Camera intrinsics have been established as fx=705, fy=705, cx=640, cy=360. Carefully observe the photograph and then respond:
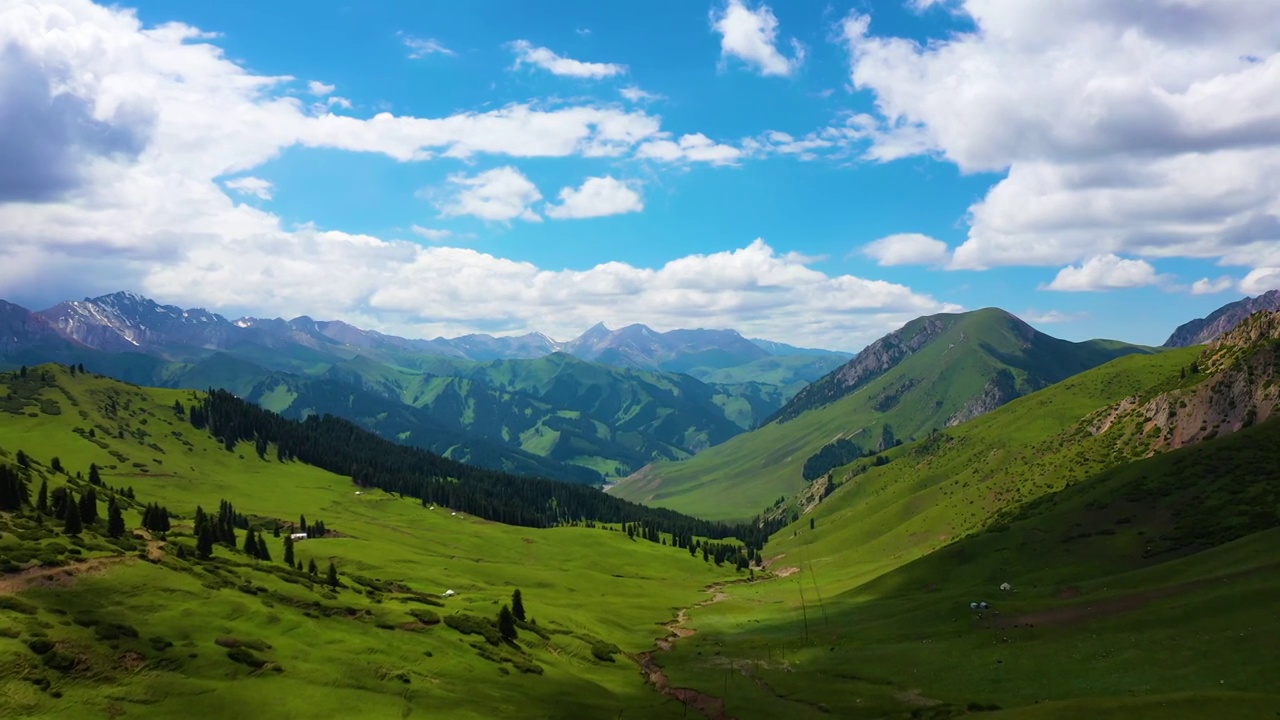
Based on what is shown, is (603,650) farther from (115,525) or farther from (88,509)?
(88,509)

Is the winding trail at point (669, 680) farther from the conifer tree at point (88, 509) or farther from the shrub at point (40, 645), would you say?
the conifer tree at point (88, 509)

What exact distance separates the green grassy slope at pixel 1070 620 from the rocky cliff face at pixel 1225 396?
16230 mm

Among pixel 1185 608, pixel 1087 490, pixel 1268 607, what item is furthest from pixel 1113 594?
pixel 1087 490

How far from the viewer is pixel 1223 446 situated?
118875 millimetres

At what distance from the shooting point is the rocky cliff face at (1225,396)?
5231 inches

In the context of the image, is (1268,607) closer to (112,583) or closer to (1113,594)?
(1113,594)

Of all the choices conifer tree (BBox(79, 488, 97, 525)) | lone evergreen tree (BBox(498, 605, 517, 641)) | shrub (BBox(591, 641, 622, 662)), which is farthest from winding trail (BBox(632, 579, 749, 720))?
conifer tree (BBox(79, 488, 97, 525))

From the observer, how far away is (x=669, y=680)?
276 ft

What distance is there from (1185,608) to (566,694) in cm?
6087

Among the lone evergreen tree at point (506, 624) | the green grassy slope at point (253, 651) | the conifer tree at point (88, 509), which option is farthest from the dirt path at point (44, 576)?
the lone evergreen tree at point (506, 624)

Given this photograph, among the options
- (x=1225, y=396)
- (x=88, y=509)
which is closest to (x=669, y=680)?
(x=88, y=509)

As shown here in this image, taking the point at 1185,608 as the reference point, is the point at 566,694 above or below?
below

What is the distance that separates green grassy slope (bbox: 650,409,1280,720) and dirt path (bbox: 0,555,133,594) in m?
61.8

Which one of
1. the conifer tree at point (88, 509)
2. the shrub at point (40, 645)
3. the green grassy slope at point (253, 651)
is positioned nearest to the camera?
the shrub at point (40, 645)
